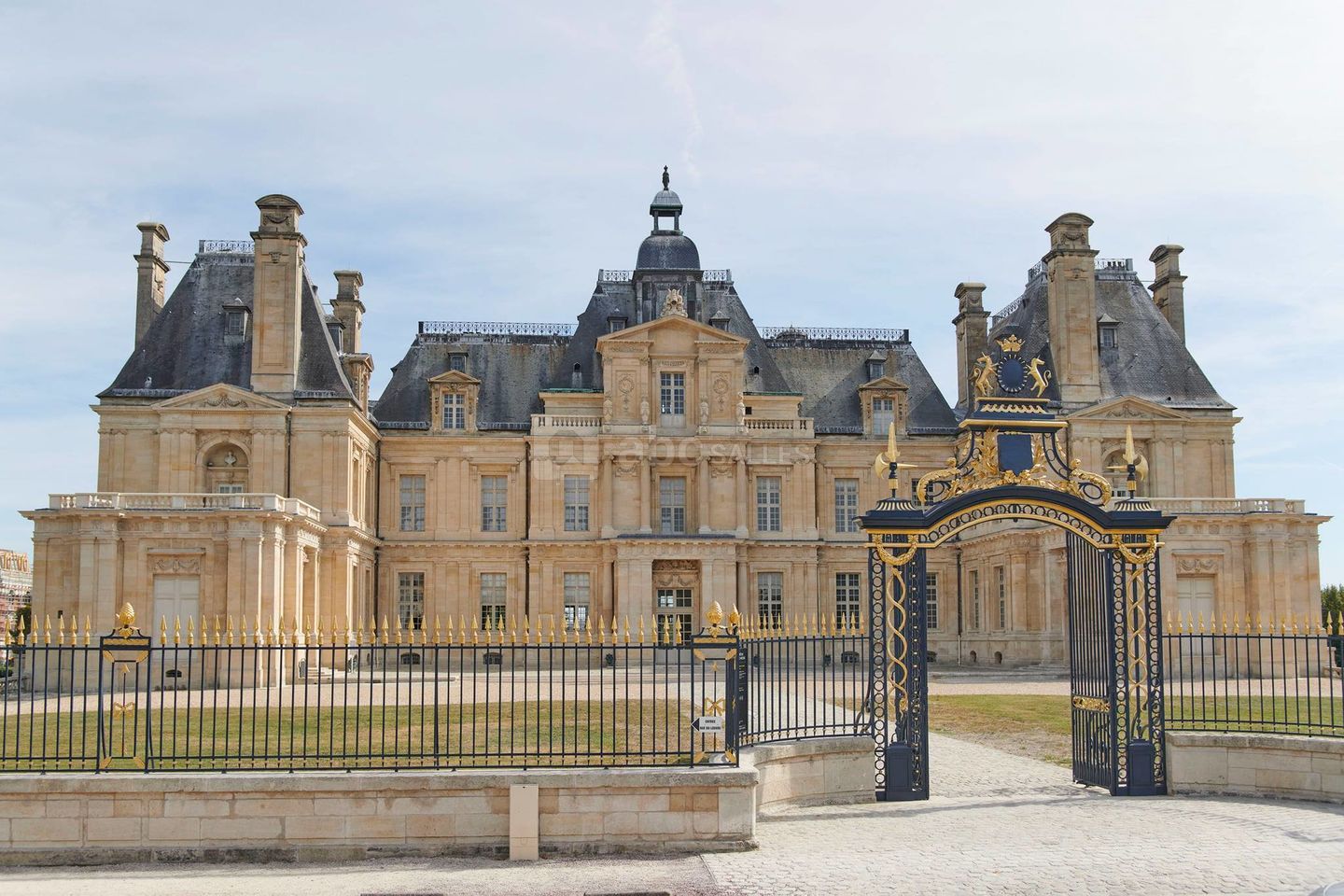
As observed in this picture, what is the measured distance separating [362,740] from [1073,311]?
114 ft

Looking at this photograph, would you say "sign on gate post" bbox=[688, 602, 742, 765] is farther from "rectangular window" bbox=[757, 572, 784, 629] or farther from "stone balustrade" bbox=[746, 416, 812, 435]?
"rectangular window" bbox=[757, 572, 784, 629]

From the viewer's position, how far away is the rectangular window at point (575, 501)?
46.2 m

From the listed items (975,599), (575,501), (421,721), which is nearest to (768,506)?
(575,501)

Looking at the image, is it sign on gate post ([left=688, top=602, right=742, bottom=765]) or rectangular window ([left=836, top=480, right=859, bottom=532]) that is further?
rectangular window ([left=836, top=480, right=859, bottom=532])

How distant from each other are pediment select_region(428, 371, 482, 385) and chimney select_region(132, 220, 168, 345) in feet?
31.2

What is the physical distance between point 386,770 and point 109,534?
2520 cm

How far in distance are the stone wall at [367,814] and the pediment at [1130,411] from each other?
33618mm

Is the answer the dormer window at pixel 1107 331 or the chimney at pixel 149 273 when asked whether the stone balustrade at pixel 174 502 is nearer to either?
the chimney at pixel 149 273

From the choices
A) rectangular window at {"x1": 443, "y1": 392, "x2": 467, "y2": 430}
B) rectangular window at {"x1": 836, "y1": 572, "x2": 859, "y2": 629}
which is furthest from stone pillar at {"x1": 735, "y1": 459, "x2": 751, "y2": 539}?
rectangular window at {"x1": 443, "y1": 392, "x2": 467, "y2": 430}

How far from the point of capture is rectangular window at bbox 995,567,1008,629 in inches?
1752

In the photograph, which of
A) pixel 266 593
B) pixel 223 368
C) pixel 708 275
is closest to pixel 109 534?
pixel 266 593

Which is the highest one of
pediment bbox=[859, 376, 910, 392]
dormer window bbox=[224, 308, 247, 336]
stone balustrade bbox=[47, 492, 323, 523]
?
dormer window bbox=[224, 308, 247, 336]

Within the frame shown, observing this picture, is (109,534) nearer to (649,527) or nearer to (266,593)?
(266,593)

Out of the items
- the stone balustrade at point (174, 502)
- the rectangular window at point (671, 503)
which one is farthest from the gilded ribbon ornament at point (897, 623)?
the rectangular window at point (671, 503)
